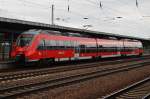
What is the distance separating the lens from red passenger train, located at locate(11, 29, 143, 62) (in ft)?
87.2

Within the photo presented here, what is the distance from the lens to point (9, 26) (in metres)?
32.5

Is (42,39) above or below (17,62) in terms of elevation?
above

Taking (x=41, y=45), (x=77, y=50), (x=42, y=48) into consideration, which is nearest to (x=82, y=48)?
(x=77, y=50)

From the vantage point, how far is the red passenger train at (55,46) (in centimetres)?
2659

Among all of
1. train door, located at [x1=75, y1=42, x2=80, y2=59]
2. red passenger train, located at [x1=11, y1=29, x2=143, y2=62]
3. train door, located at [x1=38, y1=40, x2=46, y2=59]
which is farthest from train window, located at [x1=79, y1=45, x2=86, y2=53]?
train door, located at [x1=38, y1=40, x2=46, y2=59]

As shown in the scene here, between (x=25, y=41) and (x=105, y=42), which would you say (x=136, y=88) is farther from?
(x=105, y=42)

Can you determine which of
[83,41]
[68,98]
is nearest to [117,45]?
[83,41]

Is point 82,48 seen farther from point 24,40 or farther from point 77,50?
point 24,40

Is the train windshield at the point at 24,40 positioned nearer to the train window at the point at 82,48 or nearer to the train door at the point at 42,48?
the train door at the point at 42,48

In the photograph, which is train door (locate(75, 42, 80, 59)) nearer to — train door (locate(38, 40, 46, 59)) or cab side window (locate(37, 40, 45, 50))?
train door (locate(38, 40, 46, 59))

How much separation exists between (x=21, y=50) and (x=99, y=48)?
1478 centimetres

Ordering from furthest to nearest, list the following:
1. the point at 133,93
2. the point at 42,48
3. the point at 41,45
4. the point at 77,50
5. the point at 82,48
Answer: the point at 82,48
the point at 77,50
the point at 42,48
the point at 41,45
the point at 133,93

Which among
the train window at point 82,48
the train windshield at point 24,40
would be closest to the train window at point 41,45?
the train windshield at point 24,40

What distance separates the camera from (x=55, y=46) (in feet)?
96.3
